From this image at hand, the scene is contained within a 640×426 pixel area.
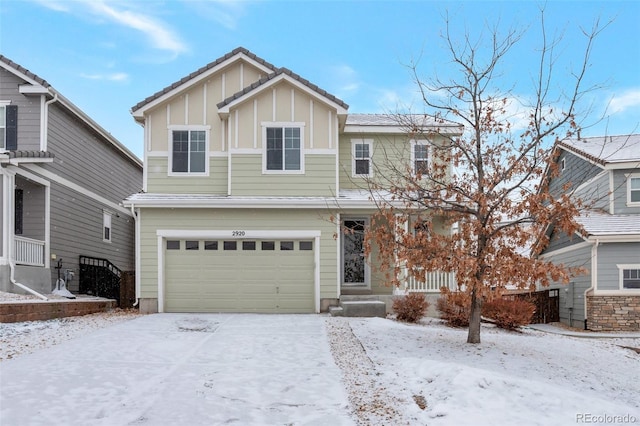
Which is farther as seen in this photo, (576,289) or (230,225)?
(576,289)

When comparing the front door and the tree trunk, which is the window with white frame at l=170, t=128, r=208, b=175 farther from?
the tree trunk

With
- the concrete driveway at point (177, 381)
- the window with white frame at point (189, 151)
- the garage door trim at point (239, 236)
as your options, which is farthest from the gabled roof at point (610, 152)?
the concrete driveway at point (177, 381)

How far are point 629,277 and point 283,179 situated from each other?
39.1 ft

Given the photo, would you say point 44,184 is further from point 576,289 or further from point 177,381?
point 576,289

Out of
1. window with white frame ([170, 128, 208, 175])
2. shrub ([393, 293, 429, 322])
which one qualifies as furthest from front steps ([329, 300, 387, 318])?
window with white frame ([170, 128, 208, 175])

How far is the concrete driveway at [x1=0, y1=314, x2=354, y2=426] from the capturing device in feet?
22.4

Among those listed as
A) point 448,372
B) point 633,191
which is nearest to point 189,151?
point 448,372

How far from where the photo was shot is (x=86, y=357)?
9.56 meters

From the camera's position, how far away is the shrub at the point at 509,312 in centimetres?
1488

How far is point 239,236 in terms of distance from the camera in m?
16.5

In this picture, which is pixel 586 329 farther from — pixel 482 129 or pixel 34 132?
pixel 34 132

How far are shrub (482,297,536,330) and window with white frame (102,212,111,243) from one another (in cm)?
1521

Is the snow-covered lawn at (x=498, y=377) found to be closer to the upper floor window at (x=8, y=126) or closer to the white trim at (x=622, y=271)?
the white trim at (x=622, y=271)
